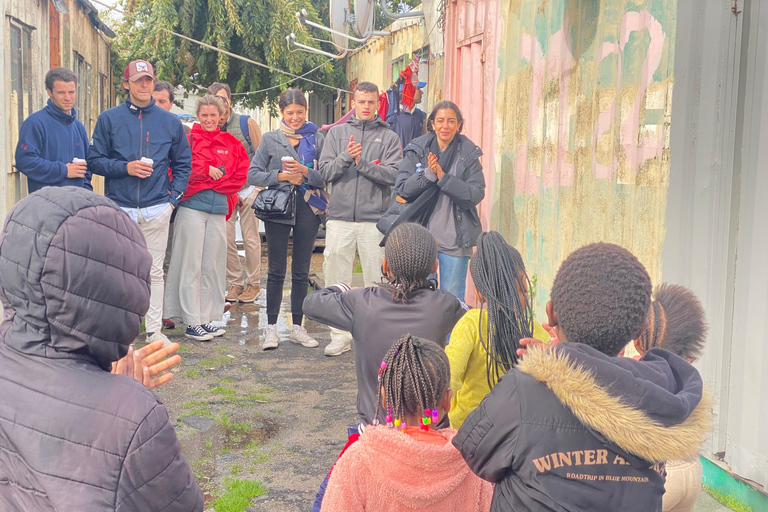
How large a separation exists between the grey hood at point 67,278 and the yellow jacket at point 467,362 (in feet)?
4.78

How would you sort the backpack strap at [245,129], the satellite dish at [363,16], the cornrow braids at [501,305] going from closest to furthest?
the cornrow braids at [501,305], the backpack strap at [245,129], the satellite dish at [363,16]

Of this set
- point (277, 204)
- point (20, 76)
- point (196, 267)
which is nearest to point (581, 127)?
point (277, 204)

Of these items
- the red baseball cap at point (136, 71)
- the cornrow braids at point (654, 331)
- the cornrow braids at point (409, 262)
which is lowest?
the cornrow braids at point (654, 331)

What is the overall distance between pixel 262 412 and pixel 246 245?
3.43 m

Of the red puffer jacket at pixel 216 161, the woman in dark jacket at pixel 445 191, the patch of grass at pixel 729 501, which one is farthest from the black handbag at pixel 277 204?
the patch of grass at pixel 729 501

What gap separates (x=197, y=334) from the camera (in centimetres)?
684

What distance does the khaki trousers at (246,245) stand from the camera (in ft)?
26.5

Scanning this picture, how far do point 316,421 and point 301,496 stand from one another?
1110mm

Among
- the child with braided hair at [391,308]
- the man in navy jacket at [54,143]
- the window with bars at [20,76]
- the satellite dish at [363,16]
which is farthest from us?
the satellite dish at [363,16]

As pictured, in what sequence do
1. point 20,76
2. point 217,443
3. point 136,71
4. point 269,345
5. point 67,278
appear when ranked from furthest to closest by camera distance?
point 20,76, point 269,345, point 136,71, point 217,443, point 67,278

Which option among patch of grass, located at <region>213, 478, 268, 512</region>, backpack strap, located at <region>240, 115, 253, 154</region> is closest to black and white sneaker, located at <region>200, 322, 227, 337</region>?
backpack strap, located at <region>240, 115, 253, 154</region>

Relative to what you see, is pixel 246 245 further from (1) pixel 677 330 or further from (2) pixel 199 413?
(1) pixel 677 330

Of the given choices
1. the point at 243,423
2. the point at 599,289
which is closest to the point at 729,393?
the point at 599,289

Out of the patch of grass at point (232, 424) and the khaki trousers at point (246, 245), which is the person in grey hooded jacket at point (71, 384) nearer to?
the patch of grass at point (232, 424)
